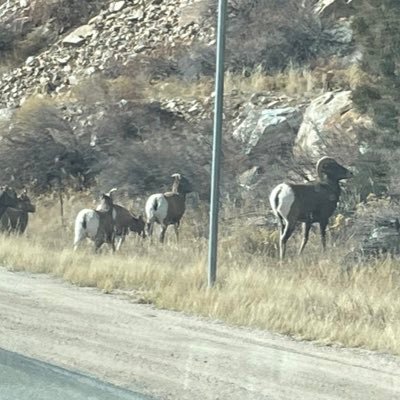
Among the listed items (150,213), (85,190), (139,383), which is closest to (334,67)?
(85,190)

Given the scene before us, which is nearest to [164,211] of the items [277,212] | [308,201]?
[277,212]

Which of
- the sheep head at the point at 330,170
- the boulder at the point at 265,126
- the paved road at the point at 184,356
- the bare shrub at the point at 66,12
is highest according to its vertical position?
the bare shrub at the point at 66,12

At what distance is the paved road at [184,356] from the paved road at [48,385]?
32 centimetres

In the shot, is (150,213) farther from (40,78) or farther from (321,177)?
(40,78)

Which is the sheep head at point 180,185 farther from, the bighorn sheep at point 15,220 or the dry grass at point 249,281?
the bighorn sheep at point 15,220

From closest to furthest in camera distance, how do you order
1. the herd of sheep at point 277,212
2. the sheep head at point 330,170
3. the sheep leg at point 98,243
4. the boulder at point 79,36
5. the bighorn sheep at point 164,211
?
the herd of sheep at point 277,212 → the sheep leg at point 98,243 → the sheep head at point 330,170 → the bighorn sheep at point 164,211 → the boulder at point 79,36

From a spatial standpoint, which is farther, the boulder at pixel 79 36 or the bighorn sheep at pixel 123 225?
the boulder at pixel 79 36

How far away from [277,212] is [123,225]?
3.49 meters

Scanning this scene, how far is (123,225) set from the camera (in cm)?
1991

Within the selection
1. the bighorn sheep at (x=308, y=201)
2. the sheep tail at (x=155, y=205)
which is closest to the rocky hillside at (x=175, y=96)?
the bighorn sheep at (x=308, y=201)

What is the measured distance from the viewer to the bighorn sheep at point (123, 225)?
19.6 metres

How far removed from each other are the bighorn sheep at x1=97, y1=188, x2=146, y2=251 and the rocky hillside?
11.2 ft

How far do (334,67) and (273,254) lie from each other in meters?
13.4

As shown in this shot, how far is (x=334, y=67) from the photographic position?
99.3ft
